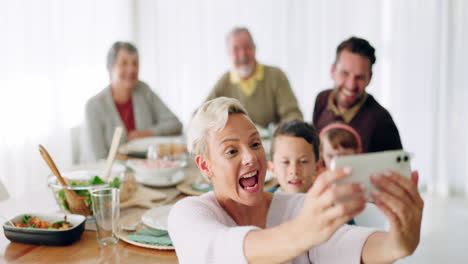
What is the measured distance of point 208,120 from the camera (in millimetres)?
1236

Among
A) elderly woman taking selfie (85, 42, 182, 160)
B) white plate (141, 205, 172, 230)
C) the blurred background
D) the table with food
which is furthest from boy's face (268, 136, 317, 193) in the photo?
the blurred background

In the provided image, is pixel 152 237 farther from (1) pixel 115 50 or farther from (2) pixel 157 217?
(1) pixel 115 50

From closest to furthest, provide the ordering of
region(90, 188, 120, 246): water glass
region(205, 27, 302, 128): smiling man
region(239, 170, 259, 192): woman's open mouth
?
region(239, 170, 259, 192): woman's open mouth, region(90, 188, 120, 246): water glass, region(205, 27, 302, 128): smiling man

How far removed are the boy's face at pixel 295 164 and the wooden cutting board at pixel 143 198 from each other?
1.60 ft

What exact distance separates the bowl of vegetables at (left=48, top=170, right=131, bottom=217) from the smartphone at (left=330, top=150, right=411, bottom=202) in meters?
1.06

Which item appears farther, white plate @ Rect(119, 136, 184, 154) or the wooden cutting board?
white plate @ Rect(119, 136, 184, 154)

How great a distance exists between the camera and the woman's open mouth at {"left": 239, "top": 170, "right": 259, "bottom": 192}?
1.22 meters

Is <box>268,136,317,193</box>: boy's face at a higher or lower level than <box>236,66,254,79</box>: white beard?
lower

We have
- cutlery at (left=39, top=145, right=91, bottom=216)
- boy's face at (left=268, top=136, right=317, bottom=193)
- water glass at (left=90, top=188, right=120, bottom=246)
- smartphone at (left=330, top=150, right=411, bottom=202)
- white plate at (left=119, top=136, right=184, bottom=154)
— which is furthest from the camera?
white plate at (left=119, top=136, right=184, bottom=154)

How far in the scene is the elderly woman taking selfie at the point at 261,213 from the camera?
87cm

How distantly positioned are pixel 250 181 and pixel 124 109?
2387mm

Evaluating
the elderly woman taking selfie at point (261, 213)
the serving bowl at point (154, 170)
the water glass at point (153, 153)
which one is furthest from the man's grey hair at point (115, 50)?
the elderly woman taking selfie at point (261, 213)

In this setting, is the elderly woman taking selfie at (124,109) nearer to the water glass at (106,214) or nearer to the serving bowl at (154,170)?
the serving bowl at (154,170)

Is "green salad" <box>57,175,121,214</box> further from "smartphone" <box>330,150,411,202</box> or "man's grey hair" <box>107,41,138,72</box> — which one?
"man's grey hair" <box>107,41,138,72</box>
